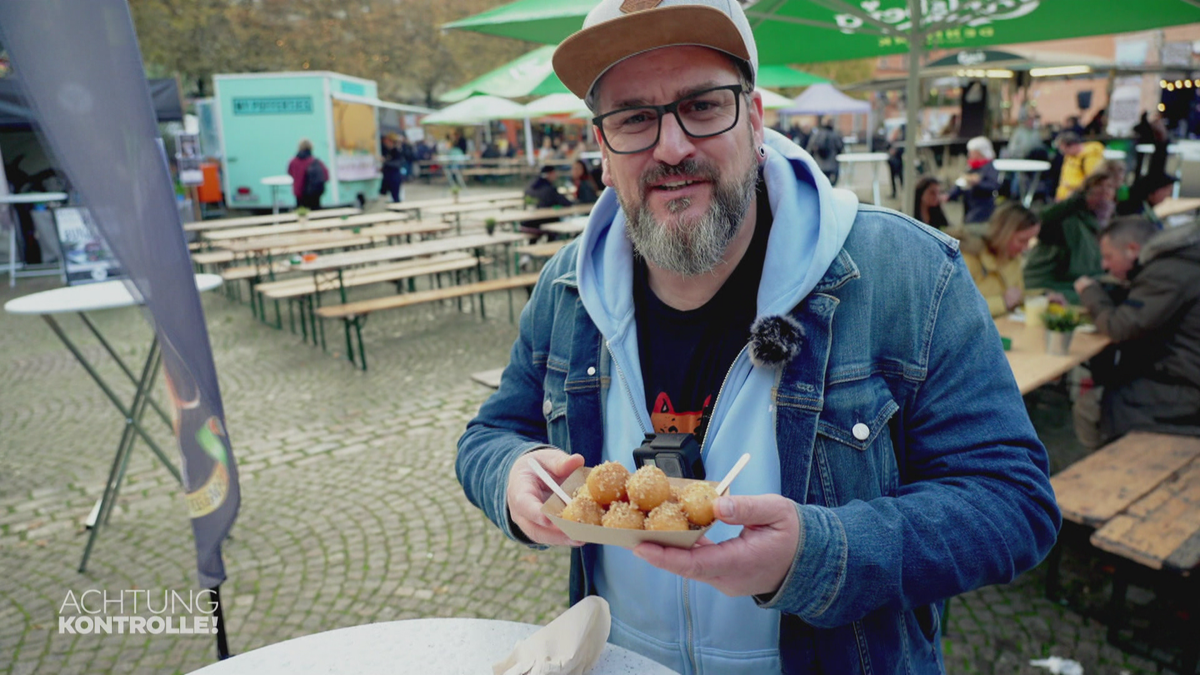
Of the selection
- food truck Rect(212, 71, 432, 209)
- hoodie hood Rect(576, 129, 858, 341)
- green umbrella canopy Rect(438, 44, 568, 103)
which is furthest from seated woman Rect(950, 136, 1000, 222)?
food truck Rect(212, 71, 432, 209)

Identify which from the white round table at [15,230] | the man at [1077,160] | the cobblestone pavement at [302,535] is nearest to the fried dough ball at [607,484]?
the cobblestone pavement at [302,535]

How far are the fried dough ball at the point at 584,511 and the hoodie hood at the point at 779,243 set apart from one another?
504 millimetres

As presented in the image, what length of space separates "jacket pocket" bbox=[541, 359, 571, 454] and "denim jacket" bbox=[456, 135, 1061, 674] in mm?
191

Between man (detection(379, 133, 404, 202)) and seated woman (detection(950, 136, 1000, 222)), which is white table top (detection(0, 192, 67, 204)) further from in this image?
seated woman (detection(950, 136, 1000, 222))

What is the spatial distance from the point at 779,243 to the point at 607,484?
0.68 metres

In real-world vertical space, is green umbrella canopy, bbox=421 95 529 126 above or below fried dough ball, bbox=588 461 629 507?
above

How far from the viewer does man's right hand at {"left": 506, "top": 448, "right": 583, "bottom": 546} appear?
1.51 meters

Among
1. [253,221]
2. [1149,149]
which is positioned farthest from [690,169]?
[1149,149]

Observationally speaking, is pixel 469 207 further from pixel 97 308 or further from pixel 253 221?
pixel 97 308

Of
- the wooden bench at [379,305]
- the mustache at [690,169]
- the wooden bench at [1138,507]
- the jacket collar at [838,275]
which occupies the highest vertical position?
the mustache at [690,169]

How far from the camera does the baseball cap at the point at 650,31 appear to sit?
1547mm

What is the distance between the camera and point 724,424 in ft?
5.43

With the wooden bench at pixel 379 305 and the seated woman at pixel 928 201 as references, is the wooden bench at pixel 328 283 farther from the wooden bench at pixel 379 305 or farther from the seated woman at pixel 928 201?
the seated woman at pixel 928 201

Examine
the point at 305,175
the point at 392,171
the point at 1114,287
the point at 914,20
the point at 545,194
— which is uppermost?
the point at 914,20
